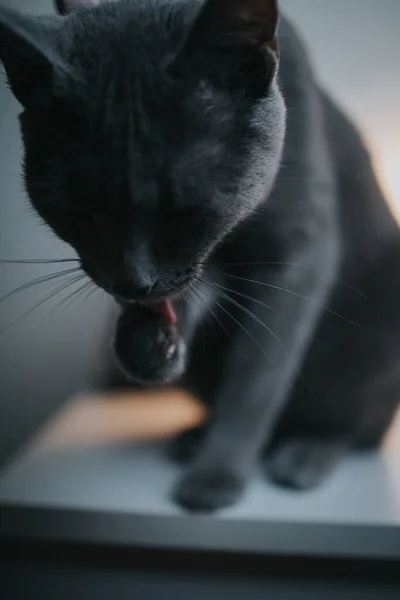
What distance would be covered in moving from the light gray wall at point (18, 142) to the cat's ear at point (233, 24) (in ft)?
1.04

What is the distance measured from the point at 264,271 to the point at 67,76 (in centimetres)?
33

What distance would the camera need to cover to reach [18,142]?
2.69 ft

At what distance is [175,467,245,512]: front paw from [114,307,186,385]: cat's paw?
0.12 meters

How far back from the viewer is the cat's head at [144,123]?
55cm

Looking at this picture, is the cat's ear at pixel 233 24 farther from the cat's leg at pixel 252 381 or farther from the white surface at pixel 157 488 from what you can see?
the white surface at pixel 157 488

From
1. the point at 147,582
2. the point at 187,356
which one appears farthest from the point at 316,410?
the point at 147,582

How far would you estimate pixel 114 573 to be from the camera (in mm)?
786

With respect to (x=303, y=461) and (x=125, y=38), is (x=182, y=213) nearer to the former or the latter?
(x=125, y=38)

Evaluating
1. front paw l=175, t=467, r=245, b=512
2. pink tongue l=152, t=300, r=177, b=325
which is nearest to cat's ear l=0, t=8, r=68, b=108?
pink tongue l=152, t=300, r=177, b=325

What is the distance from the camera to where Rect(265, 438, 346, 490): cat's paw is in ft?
2.75

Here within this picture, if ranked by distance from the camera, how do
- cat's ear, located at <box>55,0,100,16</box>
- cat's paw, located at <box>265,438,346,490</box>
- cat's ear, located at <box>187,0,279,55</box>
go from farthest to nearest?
1. cat's paw, located at <box>265,438,346,490</box>
2. cat's ear, located at <box>55,0,100,16</box>
3. cat's ear, located at <box>187,0,279,55</box>

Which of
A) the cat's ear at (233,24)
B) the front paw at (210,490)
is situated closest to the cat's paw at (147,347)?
the front paw at (210,490)

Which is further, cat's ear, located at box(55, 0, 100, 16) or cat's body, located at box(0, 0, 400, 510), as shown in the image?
cat's ear, located at box(55, 0, 100, 16)

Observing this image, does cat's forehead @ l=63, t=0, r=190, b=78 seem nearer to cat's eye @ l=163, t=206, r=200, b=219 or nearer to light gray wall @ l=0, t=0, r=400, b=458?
cat's eye @ l=163, t=206, r=200, b=219
